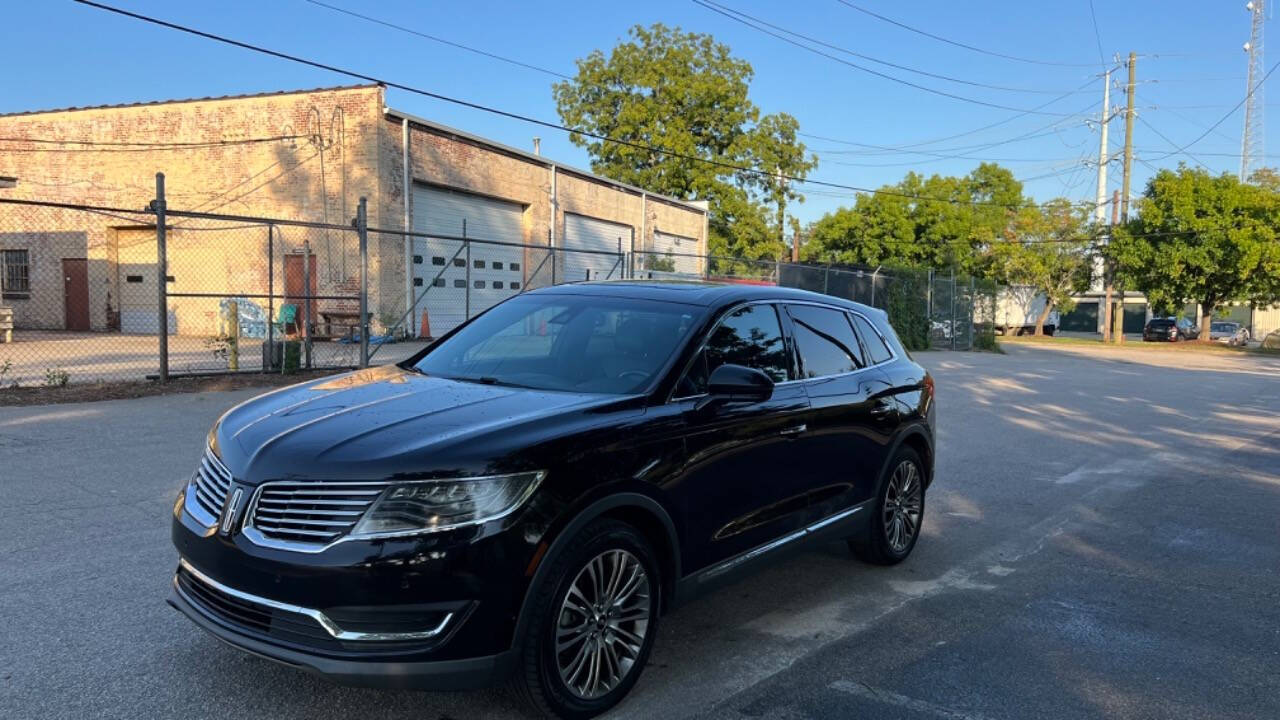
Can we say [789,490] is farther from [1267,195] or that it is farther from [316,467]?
[1267,195]

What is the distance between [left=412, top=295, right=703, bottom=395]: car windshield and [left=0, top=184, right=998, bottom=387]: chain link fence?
492 inches

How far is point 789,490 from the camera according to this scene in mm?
4367

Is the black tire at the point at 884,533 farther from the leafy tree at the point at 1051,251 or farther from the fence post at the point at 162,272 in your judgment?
the leafy tree at the point at 1051,251

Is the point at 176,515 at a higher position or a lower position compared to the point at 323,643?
higher

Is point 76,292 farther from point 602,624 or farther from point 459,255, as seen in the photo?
point 602,624

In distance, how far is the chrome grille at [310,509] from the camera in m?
2.87

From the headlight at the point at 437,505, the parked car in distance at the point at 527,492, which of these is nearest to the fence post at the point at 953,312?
the parked car in distance at the point at 527,492

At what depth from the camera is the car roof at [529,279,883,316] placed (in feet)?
14.6

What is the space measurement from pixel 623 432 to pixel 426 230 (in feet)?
67.7

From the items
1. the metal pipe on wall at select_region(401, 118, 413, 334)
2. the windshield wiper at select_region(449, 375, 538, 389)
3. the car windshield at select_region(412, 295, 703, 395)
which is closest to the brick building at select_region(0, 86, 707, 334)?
the metal pipe on wall at select_region(401, 118, 413, 334)

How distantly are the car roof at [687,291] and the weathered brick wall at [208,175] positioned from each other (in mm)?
17556

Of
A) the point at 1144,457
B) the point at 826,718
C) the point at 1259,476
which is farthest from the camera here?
the point at 1144,457

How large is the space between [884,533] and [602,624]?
2.59 metres

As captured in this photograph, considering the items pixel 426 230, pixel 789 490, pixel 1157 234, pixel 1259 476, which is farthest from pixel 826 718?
pixel 1157 234
